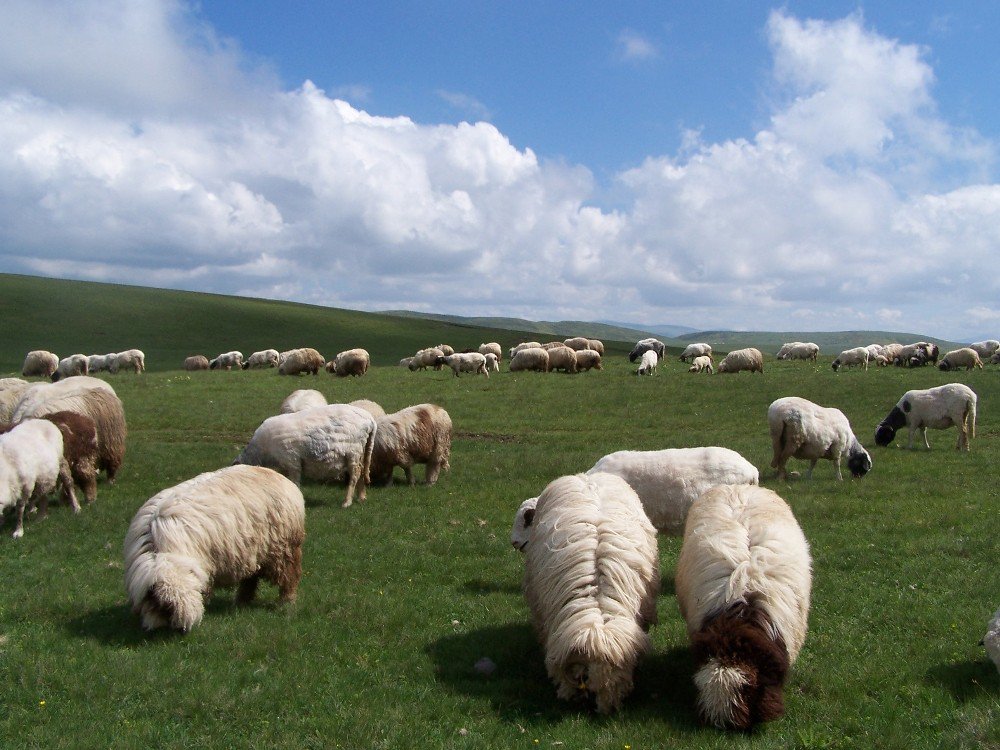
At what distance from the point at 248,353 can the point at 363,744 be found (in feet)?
237

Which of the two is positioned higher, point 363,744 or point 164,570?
point 164,570

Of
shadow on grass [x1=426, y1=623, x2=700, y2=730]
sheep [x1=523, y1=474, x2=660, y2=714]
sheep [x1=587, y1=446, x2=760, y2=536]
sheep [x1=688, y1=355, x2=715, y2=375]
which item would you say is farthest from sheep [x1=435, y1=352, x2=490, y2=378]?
sheep [x1=523, y1=474, x2=660, y2=714]

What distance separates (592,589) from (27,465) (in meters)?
10.1

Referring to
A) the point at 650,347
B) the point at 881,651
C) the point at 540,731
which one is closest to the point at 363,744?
the point at 540,731

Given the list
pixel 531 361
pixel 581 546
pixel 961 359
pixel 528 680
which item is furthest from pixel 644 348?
pixel 528 680

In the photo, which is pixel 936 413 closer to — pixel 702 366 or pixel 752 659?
pixel 702 366

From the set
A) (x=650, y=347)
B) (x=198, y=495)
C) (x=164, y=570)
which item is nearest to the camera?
(x=164, y=570)

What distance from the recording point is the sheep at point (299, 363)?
45.1 m

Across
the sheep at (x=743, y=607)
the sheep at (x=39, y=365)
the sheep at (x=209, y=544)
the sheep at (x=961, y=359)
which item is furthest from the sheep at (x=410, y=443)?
the sheep at (x=39, y=365)

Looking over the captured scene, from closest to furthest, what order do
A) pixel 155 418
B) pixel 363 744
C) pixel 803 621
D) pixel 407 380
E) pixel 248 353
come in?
pixel 363 744 < pixel 803 621 < pixel 155 418 < pixel 407 380 < pixel 248 353

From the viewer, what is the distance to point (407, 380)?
121 feet

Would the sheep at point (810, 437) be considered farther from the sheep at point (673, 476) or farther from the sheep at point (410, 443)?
the sheep at point (410, 443)

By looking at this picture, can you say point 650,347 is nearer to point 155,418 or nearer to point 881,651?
point 155,418

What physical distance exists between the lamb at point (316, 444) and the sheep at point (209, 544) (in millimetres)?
4970
